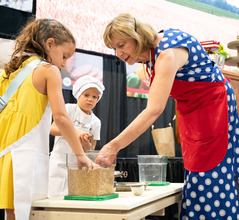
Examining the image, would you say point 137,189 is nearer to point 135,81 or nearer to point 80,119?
point 80,119

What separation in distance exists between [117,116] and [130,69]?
0.75 metres

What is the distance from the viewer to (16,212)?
4.96 ft

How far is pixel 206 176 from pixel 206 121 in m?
0.27

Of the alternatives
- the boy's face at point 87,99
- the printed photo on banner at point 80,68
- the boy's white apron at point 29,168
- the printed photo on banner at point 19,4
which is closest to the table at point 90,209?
the boy's white apron at point 29,168

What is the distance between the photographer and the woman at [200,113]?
1.84 metres

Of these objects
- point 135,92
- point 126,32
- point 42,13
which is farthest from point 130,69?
point 126,32

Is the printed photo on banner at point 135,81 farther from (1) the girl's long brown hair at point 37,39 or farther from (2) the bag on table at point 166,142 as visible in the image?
(1) the girl's long brown hair at point 37,39

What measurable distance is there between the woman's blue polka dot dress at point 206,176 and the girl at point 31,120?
53 centimetres

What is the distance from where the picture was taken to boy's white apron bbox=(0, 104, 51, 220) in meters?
1.55

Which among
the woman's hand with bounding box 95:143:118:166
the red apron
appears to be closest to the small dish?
the woman's hand with bounding box 95:143:118:166

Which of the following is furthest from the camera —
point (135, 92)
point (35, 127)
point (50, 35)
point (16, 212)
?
point (135, 92)

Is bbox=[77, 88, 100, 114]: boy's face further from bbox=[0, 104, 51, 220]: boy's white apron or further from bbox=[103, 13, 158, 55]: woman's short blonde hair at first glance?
bbox=[0, 104, 51, 220]: boy's white apron

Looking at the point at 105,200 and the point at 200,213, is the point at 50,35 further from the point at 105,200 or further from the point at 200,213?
the point at 200,213

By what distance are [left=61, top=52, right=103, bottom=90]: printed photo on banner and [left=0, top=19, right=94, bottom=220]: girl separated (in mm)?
2719
